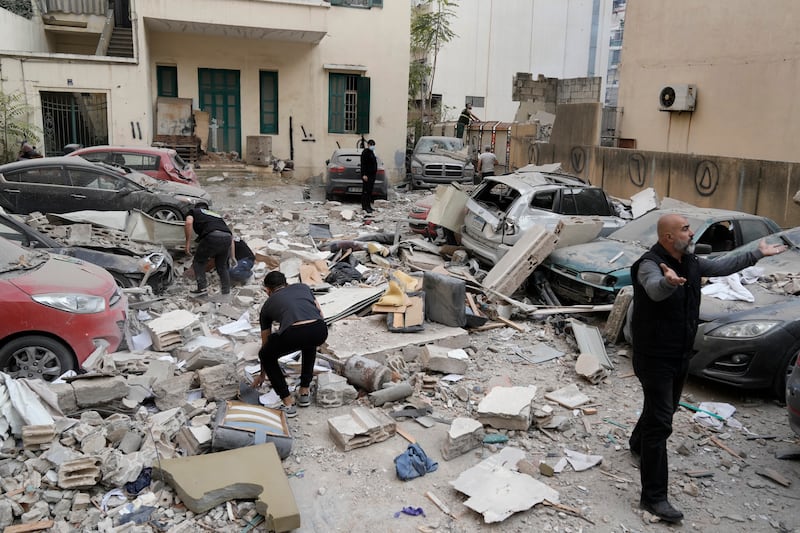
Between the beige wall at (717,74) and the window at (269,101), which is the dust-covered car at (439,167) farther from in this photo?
the beige wall at (717,74)

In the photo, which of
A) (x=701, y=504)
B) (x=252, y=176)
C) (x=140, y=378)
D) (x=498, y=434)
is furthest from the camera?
(x=252, y=176)

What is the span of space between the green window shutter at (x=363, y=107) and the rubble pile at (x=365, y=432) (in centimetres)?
1531

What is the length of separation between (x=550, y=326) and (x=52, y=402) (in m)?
5.73

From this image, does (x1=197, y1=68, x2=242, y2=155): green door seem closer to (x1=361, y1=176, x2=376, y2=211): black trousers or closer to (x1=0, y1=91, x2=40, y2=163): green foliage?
(x1=0, y1=91, x2=40, y2=163): green foliage

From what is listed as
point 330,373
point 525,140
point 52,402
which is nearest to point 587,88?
point 525,140

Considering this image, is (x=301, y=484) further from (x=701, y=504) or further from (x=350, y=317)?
(x=350, y=317)

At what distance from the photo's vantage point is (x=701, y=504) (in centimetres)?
472

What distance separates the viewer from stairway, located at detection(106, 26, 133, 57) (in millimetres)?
21719

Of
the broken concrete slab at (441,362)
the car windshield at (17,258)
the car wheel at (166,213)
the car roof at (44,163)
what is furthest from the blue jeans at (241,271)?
the broken concrete slab at (441,362)

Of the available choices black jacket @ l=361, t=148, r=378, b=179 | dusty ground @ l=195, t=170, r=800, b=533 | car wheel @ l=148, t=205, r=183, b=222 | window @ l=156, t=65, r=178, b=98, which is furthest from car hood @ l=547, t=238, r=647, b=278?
window @ l=156, t=65, r=178, b=98

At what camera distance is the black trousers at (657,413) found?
4320 millimetres

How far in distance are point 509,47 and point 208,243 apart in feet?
97.8

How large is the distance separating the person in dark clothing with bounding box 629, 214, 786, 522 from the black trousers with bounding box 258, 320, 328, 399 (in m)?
2.62

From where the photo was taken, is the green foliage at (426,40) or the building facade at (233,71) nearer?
the building facade at (233,71)
